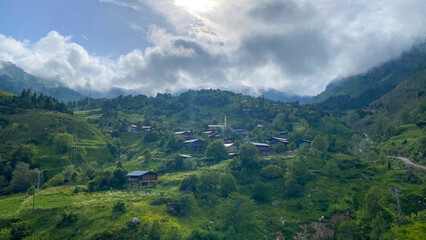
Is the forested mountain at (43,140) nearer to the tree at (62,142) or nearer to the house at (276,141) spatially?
the tree at (62,142)

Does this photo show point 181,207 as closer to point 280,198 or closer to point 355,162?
point 280,198

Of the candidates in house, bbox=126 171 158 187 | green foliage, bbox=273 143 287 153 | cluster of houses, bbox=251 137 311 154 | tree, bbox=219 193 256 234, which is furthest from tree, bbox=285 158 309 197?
house, bbox=126 171 158 187

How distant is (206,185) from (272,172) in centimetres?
1882

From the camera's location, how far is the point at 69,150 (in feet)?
263

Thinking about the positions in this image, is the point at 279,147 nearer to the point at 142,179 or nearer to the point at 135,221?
the point at 142,179

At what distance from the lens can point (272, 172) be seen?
7181 centimetres

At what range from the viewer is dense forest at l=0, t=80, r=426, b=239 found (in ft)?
148

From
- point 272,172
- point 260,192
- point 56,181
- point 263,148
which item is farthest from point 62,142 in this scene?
point 263,148

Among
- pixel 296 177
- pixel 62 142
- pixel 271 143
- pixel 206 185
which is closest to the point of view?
pixel 206 185

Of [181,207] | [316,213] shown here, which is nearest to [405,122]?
[316,213]

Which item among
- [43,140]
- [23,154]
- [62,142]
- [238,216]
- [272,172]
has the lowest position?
[238,216]

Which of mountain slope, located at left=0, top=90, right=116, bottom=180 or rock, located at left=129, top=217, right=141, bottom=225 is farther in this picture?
mountain slope, located at left=0, top=90, right=116, bottom=180

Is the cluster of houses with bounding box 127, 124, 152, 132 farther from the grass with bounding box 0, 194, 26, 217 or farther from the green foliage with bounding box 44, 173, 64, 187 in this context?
the grass with bounding box 0, 194, 26, 217

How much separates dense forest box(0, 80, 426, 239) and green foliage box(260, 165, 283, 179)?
0.27m
